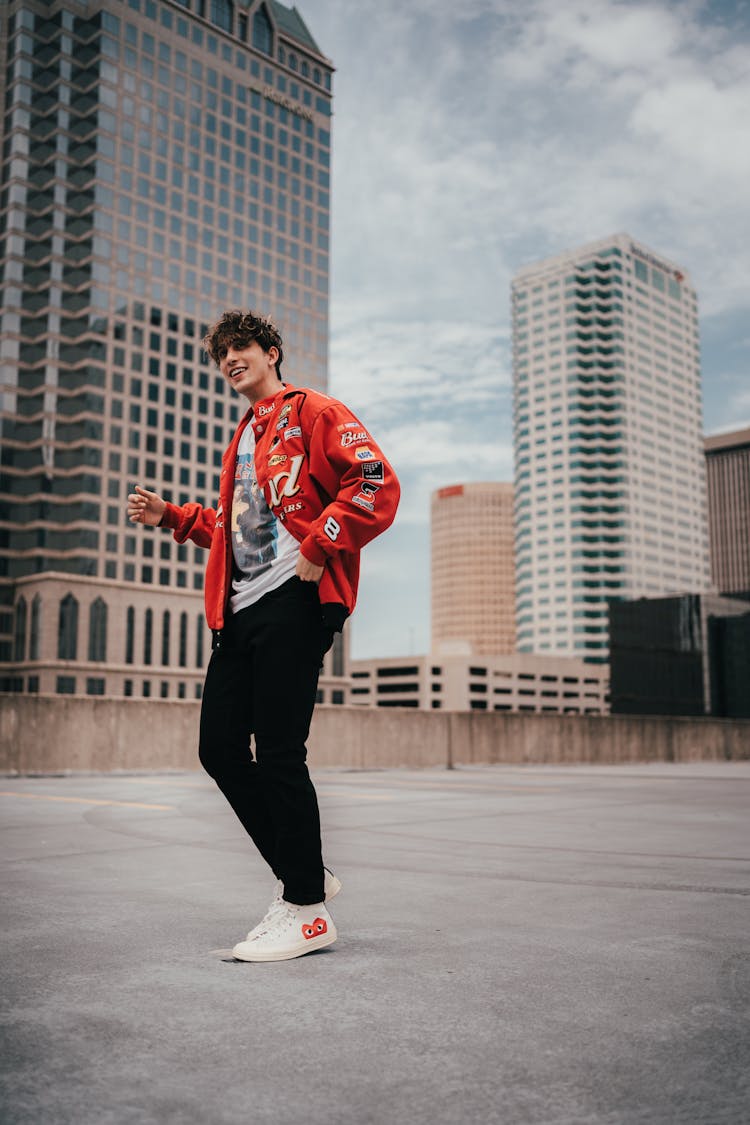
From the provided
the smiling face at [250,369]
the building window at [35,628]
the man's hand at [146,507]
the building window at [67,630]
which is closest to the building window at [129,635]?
the building window at [67,630]

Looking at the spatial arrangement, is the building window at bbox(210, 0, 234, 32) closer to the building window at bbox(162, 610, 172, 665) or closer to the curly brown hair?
the building window at bbox(162, 610, 172, 665)

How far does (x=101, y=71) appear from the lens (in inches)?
3959

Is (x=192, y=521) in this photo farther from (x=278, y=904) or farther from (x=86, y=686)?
(x=86, y=686)

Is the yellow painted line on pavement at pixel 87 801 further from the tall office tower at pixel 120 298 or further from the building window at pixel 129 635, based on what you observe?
the building window at pixel 129 635

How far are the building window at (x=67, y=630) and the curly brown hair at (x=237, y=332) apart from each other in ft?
289

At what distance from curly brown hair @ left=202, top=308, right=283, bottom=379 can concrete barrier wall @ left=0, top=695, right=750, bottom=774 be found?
10152 millimetres

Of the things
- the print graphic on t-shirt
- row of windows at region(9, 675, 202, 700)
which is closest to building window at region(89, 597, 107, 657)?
row of windows at region(9, 675, 202, 700)

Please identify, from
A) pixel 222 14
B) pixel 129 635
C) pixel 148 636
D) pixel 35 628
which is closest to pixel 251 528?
pixel 35 628

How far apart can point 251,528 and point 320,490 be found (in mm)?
262

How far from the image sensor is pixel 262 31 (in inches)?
4628

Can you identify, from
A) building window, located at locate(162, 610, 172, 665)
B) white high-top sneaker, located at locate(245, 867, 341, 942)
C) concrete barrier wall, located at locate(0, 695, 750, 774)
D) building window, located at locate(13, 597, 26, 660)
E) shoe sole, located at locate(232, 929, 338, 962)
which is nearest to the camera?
shoe sole, located at locate(232, 929, 338, 962)

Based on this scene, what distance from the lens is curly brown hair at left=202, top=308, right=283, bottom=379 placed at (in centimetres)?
354

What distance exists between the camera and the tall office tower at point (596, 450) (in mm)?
168375

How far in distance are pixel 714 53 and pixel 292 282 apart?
333 feet
